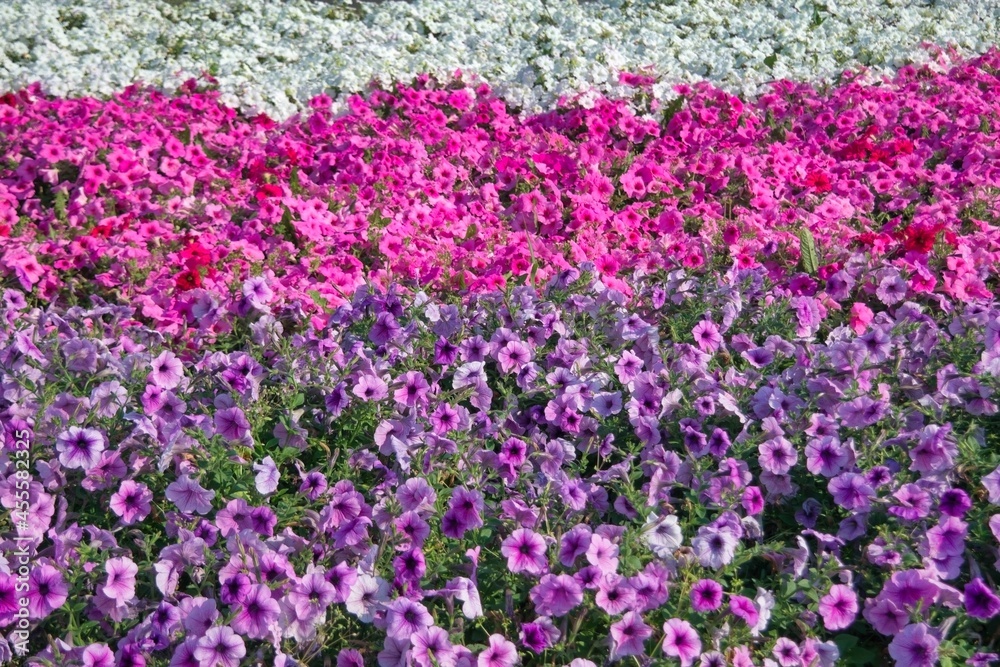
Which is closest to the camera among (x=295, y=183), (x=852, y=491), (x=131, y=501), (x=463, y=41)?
(x=852, y=491)

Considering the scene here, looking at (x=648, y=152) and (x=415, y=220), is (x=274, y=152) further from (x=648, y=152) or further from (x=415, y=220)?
(x=648, y=152)

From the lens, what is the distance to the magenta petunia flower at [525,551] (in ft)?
8.30

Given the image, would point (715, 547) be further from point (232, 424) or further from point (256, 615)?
point (232, 424)

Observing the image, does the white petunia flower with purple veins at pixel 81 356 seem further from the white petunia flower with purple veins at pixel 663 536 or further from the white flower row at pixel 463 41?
the white flower row at pixel 463 41

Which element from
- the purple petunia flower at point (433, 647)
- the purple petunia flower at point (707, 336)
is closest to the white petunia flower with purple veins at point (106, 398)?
the purple petunia flower at point (433, 647)

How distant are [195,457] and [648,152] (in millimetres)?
3808

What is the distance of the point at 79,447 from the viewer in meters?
2.92

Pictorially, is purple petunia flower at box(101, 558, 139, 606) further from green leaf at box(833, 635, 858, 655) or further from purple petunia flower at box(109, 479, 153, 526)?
green leaf at box(833, 635, 858, 655)

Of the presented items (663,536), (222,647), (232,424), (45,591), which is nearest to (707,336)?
(663,536)

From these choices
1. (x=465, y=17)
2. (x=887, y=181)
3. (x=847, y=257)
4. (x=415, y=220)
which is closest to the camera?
(x=847, y=257)

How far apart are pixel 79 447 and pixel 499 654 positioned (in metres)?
1.48

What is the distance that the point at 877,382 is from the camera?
333cm

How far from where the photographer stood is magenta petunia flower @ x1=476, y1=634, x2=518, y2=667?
2.39 meters

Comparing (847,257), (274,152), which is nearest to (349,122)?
(274,152)
